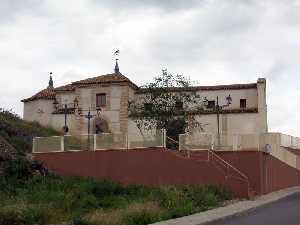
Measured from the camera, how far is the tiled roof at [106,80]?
170 ft

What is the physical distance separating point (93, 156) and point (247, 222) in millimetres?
15097

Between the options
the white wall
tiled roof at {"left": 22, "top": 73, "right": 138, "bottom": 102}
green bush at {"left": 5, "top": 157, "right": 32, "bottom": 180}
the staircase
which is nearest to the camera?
the staircase

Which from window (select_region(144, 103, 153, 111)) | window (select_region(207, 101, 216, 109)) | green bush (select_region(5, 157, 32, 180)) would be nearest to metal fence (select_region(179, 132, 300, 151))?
green bush (select_region(5, 157, 32, 180))

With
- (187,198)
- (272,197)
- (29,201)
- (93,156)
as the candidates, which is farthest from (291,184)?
(29,201)

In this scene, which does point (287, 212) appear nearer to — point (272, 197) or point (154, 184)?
point (272, 197)

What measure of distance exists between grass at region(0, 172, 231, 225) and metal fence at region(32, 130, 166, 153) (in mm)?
2213

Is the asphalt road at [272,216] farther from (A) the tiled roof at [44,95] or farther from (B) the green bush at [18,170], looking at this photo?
(A) the tiled roof at [44,95]

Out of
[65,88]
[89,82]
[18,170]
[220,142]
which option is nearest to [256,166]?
[220,142]

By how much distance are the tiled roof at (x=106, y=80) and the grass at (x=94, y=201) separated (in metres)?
21.4

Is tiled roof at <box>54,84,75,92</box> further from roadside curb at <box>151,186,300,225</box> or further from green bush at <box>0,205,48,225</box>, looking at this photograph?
green bush at <box>0,205,48,225</box>

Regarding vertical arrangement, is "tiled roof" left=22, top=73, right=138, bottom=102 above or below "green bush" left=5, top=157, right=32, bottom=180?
above

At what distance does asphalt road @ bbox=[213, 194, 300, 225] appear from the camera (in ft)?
58.6

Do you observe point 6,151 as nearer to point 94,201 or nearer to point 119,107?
point 94,201

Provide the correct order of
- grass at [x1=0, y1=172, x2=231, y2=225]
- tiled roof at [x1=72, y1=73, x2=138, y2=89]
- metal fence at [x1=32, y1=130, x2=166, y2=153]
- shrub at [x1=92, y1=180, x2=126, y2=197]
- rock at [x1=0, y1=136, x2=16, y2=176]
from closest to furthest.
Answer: grass at [x1=0, y1=172, x2=231, y2=225], shrub at [x1=92, y1=180, x2=126, y2=197], metal fence at [x1=32, y1=130, x2=166, y2=153], rock at [x1=0, y1=136, x2=16, y2=176], tiled roof at [x1=72, y1=73, x2=138, y2=89]
